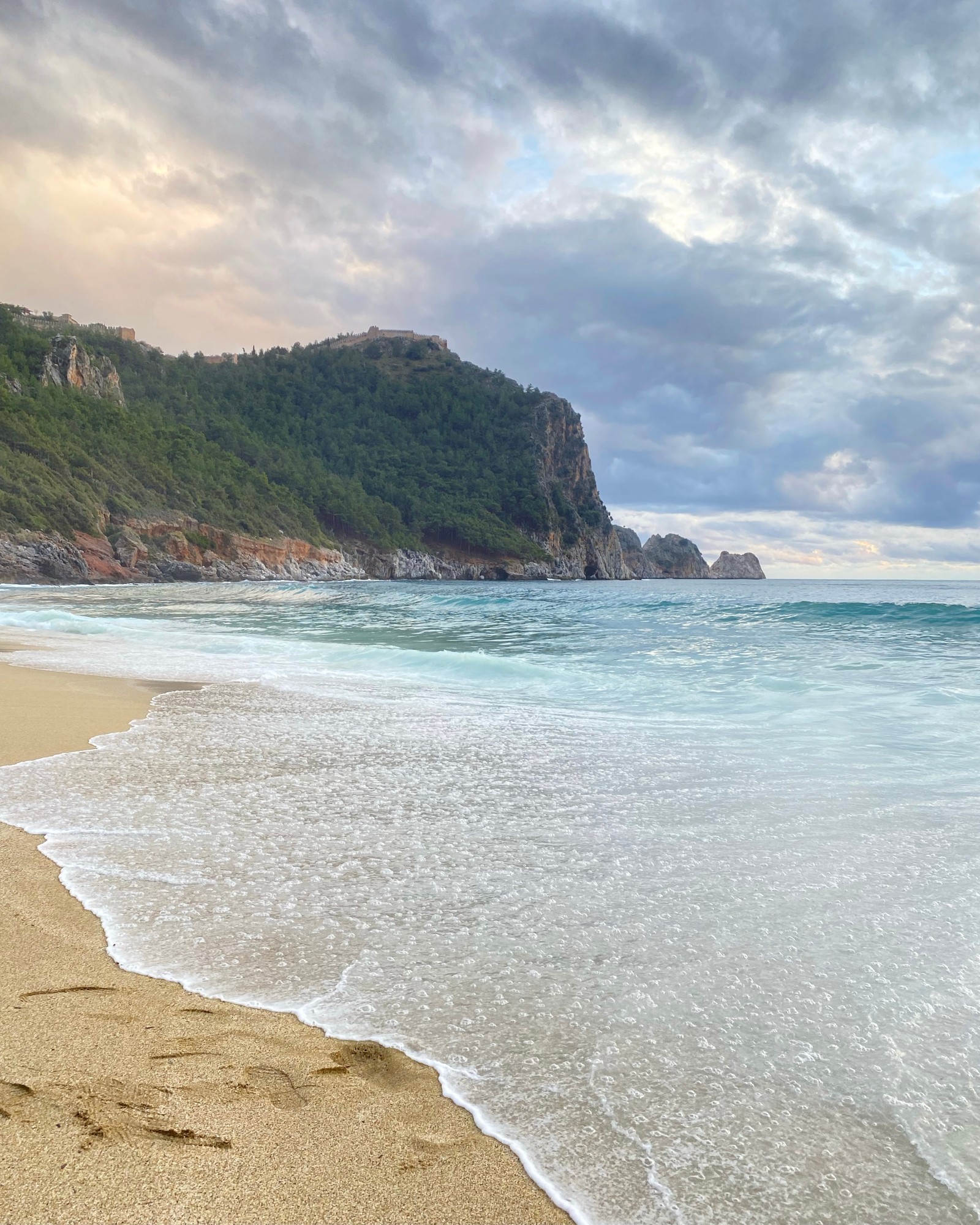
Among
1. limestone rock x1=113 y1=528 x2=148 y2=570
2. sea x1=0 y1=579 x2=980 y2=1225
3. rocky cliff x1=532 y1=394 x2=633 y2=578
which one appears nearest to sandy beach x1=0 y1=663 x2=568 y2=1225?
sea x1=0 y1=579 x2=980 y2=1225

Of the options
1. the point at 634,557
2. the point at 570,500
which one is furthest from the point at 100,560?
the point at 634,557

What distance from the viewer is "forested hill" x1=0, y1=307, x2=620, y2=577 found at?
211ft

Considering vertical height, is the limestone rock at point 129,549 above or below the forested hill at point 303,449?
below

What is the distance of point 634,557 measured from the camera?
→ 17862cm

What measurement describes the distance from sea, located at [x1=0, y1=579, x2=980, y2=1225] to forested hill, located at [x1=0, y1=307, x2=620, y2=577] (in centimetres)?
5596

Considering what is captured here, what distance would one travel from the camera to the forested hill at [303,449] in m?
64.4

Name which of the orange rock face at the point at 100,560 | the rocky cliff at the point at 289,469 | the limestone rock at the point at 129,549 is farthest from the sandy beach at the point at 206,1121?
the limestone rock at the point at 129,549

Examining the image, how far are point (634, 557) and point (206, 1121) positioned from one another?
181171 mm

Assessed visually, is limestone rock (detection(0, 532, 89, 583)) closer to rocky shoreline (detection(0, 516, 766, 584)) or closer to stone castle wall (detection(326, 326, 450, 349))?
rocky shoreline (detection(0, 516, 766, 584))

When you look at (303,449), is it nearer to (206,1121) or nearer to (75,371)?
(75,371)

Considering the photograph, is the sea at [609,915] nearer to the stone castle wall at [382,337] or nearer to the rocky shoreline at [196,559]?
the rocky shoreline at [196,559]

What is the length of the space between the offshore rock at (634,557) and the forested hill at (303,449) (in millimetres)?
25187

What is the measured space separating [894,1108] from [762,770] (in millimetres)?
3335

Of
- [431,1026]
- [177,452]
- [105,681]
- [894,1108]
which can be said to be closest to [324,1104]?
[431,1026]
